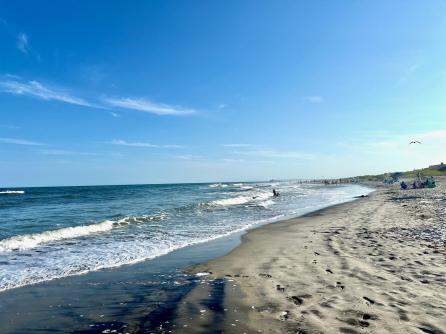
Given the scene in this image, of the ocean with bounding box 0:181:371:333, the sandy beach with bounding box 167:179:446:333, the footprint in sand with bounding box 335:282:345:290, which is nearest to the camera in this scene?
the sandy beach with bounding box 167:179:446:333

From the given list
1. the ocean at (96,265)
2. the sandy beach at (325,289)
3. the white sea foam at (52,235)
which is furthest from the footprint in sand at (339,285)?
the white sea foam at (52,235)

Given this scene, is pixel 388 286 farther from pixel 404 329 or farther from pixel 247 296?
pixel 247 296

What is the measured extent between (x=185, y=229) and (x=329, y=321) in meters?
14.5

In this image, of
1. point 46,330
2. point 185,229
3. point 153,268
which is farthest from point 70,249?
point 46,330

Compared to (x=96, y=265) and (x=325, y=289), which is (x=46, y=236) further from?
(x=325, y=289)

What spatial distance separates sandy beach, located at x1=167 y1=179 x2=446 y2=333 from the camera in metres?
5.68

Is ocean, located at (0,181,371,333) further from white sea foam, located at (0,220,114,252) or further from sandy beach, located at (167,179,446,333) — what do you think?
sandy beach, located at (167,179,446,333)

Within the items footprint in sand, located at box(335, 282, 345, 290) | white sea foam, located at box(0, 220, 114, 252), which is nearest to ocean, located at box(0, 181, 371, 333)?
white sea foam, located at box(0, 220, 114, 252)

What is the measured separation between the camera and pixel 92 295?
306 inches

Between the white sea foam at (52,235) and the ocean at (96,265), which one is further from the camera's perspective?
the white sea foam at (52,235)

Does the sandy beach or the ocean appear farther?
the ocean

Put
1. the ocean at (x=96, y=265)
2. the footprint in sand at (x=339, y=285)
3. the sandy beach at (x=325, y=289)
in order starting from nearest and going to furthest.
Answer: the sandy beach at (x=325, y=289) < the ocean at (x=96, y=265) < the footprint in sand at (x=339, y=285)

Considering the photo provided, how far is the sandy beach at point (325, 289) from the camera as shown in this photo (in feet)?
18.6

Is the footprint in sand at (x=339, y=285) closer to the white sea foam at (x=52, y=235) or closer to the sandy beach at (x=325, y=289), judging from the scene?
the sandy beach at (x=325, y=289)
